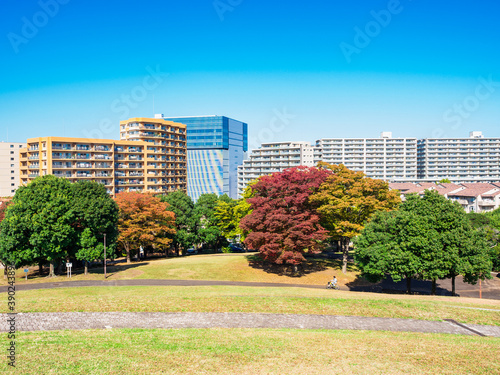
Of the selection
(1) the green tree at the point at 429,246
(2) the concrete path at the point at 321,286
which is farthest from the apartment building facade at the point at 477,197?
(1) the green tree at the point at 429,246

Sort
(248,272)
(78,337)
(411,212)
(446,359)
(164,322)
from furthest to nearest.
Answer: (248,272) < (411,212) < (164,322) < (78,337) < (446,359)

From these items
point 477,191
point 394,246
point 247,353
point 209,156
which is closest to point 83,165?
point 394,246

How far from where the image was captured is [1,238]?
37.8 m

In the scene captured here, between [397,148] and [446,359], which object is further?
[397,148]

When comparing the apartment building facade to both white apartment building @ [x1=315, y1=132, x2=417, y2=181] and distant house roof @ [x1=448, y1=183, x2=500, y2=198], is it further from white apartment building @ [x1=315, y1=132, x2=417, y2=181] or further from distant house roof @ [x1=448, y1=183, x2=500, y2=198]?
white apartment building @ [x1=315, y1=132, x2=417, y2=181]

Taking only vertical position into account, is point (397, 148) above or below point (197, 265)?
above

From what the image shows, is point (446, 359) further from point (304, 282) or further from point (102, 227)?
point (102, 227)

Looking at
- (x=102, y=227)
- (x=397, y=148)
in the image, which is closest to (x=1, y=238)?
(x=102, y=227)

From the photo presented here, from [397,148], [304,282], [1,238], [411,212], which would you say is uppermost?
[397,148]

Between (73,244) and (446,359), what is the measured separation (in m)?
38.2

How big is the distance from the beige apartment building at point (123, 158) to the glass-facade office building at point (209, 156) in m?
54.2

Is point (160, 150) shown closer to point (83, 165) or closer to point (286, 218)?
point (83, 165)

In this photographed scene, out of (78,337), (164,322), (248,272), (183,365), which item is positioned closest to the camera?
(183,365)

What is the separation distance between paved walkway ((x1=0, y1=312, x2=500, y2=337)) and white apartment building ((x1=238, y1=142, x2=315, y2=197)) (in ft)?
365
